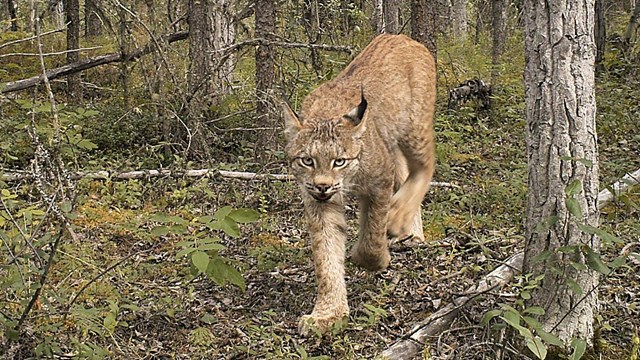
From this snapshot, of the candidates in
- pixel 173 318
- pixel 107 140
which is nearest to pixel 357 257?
pixel 173 318

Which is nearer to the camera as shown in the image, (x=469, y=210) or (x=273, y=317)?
(x=273, y=317)

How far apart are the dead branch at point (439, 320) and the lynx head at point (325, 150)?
44.6 inches

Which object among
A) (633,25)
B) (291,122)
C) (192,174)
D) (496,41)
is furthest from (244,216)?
(633,25)

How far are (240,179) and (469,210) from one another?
245 centimetres

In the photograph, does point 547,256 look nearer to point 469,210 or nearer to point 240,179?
point 469,210

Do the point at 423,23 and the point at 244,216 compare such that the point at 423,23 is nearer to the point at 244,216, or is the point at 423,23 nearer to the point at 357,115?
the point at 357,115

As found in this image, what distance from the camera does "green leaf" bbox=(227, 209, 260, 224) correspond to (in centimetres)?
362

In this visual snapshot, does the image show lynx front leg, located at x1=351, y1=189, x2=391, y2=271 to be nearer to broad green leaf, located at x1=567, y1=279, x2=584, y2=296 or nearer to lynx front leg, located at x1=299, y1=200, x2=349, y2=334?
lynx front leg, located at x1=299, y1=200, x2=349, y2=334

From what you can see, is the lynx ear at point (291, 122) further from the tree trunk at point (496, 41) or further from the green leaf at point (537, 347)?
the tree trunk at point (496, 41)

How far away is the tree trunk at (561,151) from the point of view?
394 centimetres

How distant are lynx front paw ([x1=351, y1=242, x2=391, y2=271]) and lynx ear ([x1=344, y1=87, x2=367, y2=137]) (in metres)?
0.85

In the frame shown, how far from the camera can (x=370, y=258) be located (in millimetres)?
5551

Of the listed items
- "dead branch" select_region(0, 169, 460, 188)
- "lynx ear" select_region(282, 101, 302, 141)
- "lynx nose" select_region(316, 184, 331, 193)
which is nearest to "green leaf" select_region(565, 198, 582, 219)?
"lynx nose" select_region(316, 184, 331, 193)

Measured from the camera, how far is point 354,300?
5.44 m
